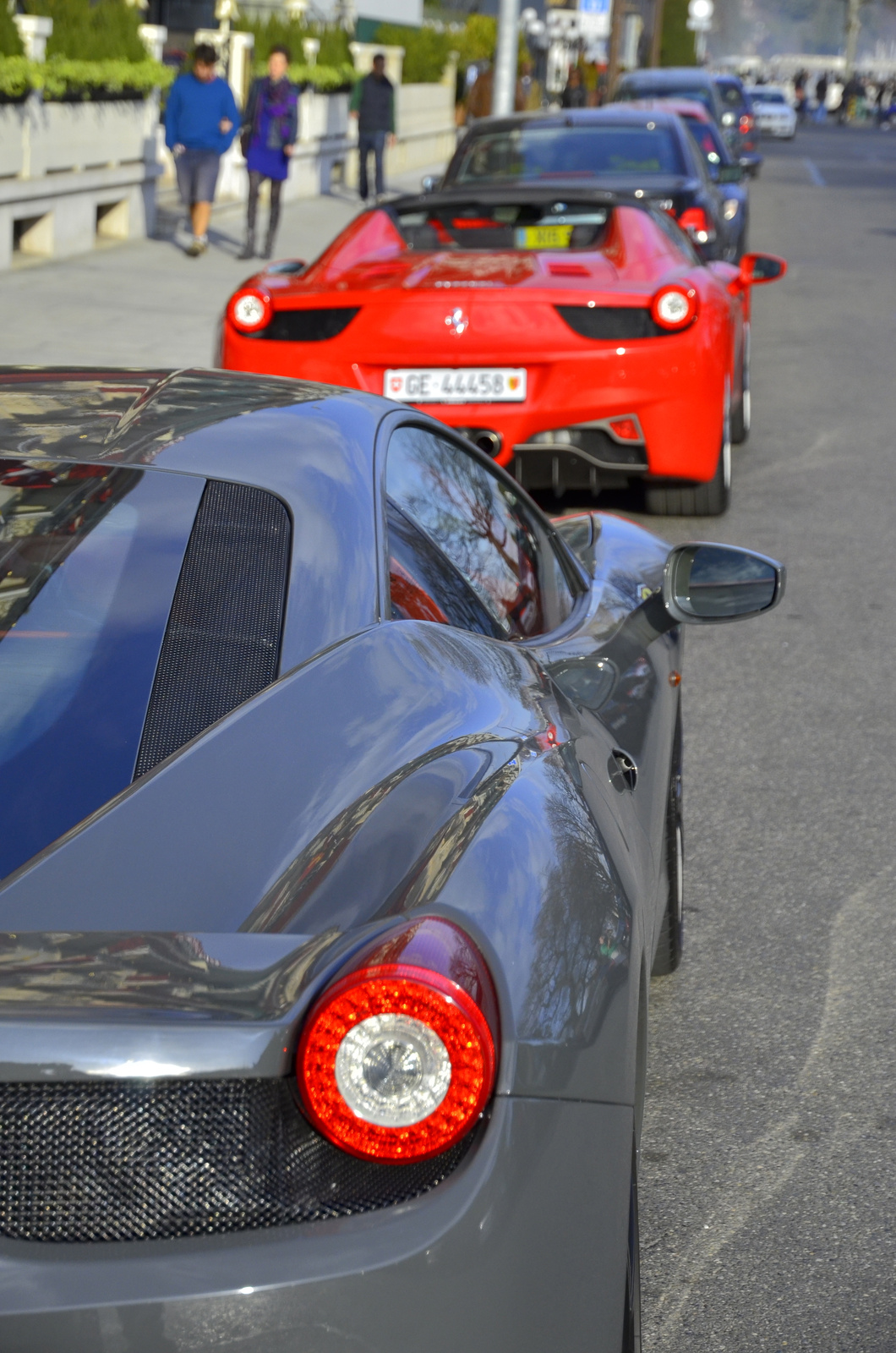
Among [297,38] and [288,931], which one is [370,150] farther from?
[288,931]

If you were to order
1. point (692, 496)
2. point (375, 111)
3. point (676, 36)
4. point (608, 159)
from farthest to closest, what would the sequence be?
1. point (676, 36)
2. point (375, 111)
3. point (608, 159)
4. point (692, 496)

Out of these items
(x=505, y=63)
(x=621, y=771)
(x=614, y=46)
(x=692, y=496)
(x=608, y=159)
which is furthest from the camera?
(x=614, y=46)

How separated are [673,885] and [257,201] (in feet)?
47.3

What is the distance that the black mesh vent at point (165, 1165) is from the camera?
5.05 feet

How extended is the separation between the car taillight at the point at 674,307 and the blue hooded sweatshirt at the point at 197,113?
34.3 ft

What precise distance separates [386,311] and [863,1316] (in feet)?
15.8

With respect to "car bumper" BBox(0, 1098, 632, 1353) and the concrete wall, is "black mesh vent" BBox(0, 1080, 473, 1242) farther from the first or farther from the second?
the concrete wall

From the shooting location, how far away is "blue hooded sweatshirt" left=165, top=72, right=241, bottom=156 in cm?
1606

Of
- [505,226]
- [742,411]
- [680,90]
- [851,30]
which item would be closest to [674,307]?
[505,226]

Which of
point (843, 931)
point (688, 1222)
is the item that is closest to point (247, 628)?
point (688, 1222)

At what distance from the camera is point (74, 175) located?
1664 cm

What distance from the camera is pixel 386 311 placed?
21.8 feet

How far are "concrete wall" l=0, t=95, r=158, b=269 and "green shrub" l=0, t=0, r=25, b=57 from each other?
45cm

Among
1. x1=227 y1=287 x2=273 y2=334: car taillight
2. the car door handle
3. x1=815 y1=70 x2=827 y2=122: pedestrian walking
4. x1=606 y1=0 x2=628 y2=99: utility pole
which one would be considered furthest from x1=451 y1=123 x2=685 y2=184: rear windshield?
x1=815 y1=70 x2=827 y2=122: pedestrian walking
